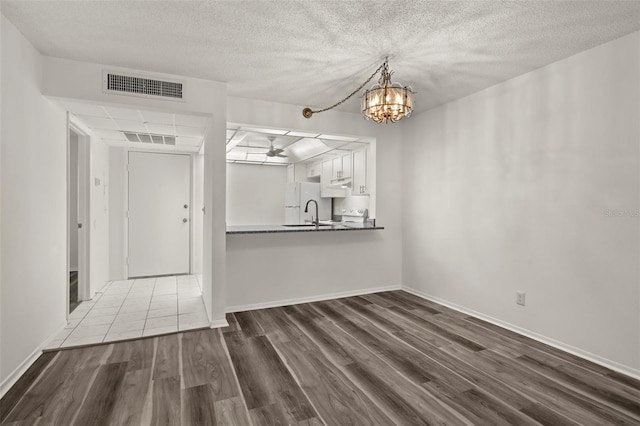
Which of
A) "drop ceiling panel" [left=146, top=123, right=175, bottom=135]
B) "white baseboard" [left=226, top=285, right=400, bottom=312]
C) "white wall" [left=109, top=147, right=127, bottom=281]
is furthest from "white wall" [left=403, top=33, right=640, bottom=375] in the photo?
"white wall" [left=109, top=147, right=127, bottom=281]

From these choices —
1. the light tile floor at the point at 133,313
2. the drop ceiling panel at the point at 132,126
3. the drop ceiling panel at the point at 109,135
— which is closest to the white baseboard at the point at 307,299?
the light tile floor at the point at 133,313

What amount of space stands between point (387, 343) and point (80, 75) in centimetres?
365

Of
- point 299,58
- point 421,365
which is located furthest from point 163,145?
point 421,365

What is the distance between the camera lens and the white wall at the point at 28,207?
2.23 m


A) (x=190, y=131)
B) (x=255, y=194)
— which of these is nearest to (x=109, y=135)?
(x=190, y=131)

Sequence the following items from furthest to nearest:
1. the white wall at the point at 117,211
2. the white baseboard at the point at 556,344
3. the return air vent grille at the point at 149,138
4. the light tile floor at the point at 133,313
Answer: the white wall at the point at 117,211 → the return air vent grille at the point at 149,138 → the light tile floor at the point at 133,313 → the white baseboard at the point at 556,344

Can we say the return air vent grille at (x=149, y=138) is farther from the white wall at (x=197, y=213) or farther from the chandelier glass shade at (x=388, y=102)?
the chandelier glass shade at (x=388, y=102)

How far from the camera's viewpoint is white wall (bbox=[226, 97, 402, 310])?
12.7ft

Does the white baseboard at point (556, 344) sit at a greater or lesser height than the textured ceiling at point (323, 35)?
lesser

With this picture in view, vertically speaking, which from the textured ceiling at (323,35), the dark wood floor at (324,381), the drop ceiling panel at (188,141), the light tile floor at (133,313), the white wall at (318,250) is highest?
the textured ceiling at (323,35)

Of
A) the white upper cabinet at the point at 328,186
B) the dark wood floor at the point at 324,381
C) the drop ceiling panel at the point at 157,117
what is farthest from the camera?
the white upper cabinet at the point at 328,186

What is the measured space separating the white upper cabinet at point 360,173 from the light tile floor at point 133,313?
2.76 m

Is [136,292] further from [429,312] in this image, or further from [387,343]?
[429,312]

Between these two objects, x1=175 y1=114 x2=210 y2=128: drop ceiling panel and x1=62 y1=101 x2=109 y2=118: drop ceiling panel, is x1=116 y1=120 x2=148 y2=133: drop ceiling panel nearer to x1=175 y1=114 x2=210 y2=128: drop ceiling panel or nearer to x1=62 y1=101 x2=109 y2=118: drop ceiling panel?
x1=62 y1=101 x2=109 y2=118: drop ceiling panel
